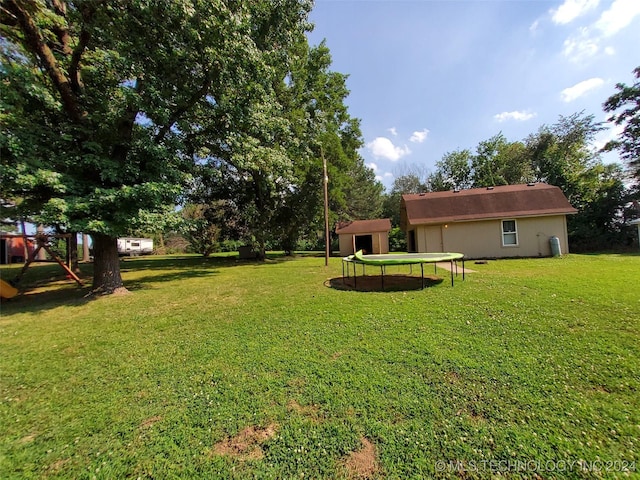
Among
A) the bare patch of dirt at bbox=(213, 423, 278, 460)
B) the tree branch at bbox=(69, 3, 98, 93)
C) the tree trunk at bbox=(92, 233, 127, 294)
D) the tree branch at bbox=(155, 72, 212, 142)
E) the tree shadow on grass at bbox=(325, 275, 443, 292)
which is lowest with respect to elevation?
the bare patch of dirt at bbox=(213, 423, 278, 460)

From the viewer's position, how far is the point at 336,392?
2.96m

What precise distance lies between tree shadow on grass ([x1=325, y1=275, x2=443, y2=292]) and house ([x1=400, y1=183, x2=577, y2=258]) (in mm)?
7617

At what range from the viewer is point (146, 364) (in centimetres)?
375

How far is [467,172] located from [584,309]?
32.3 metres

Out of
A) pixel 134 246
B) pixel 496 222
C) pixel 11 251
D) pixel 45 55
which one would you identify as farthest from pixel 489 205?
pixel 134 246

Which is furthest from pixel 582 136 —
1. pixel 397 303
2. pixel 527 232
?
pixel 397 303

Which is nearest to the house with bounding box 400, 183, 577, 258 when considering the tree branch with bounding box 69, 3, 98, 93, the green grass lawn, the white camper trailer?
the green grass lawn

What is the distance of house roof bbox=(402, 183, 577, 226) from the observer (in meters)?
14.4

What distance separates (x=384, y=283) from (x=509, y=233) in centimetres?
1113

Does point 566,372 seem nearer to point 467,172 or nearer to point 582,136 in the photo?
point 582,136

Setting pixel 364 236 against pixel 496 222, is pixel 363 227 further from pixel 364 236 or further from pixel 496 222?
pixel 496 222

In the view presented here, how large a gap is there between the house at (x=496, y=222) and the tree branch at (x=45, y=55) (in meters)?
15.2

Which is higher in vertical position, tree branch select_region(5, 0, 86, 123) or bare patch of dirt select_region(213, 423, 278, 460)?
tree branch select_region(5, 0, 86, 123)

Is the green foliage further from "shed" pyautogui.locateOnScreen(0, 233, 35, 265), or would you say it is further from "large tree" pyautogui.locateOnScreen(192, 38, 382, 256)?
"shed" pyautogui.locateOnScreen(0, 233, 35, 265)
